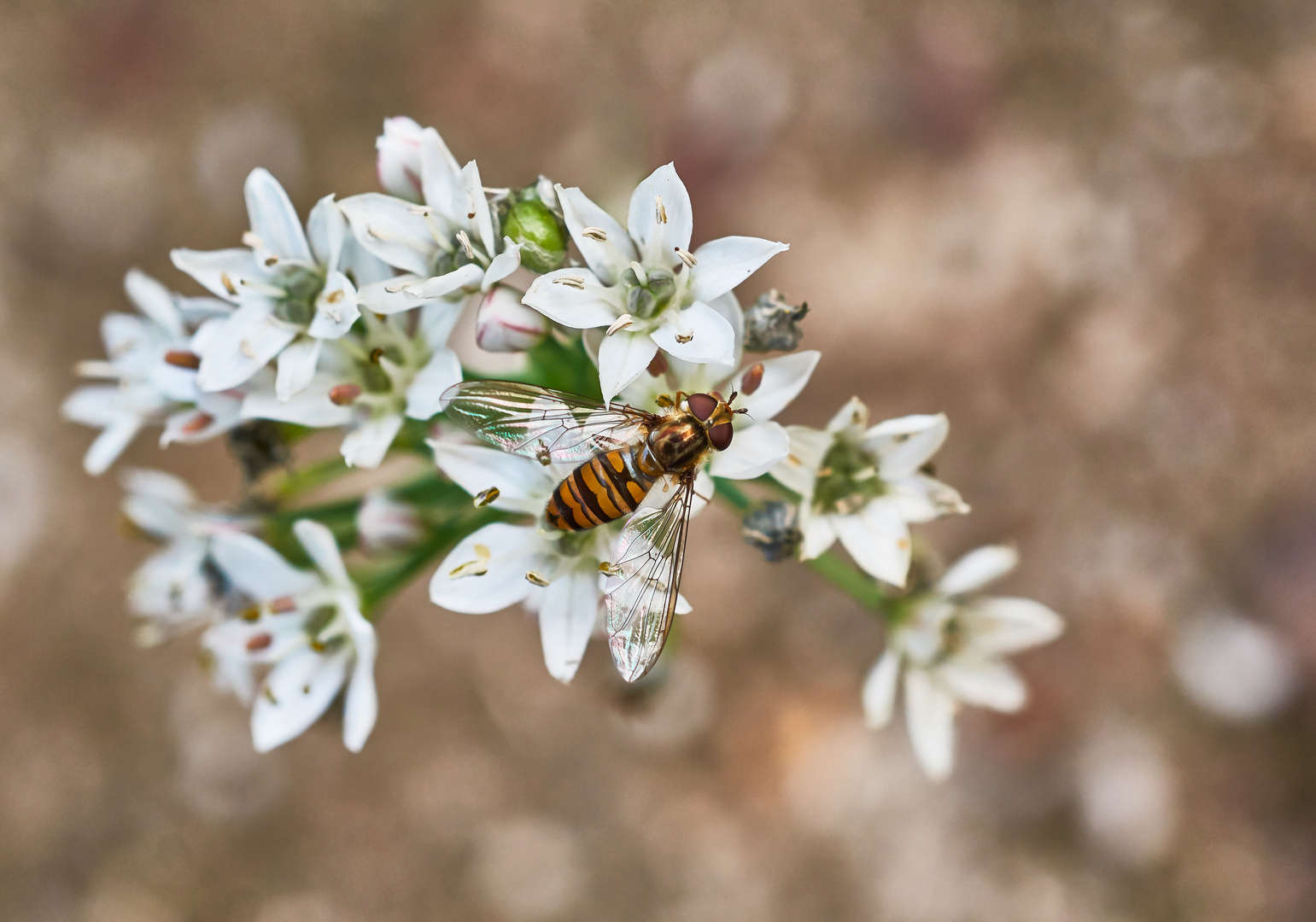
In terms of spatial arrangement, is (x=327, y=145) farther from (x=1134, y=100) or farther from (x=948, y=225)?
(x=1134, y=100)

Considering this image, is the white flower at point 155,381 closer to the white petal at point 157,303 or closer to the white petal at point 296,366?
the white petal at point 157,303

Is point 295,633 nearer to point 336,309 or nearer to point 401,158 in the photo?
point 336,309

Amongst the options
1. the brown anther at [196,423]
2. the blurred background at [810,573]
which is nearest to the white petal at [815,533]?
the brown anther at [196,423]

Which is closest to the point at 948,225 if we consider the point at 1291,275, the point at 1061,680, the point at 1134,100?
the point at 1134,100

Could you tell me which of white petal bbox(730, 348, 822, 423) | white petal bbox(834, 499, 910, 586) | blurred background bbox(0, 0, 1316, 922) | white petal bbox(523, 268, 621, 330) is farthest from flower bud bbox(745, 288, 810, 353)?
blurred background bbox(0, 0, 1316, 922)

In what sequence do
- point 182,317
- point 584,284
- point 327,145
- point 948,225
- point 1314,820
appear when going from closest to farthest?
1. point 584,284
2. point 182,317
3. point 1314,820
4. point 948,225
5. point 327,145
